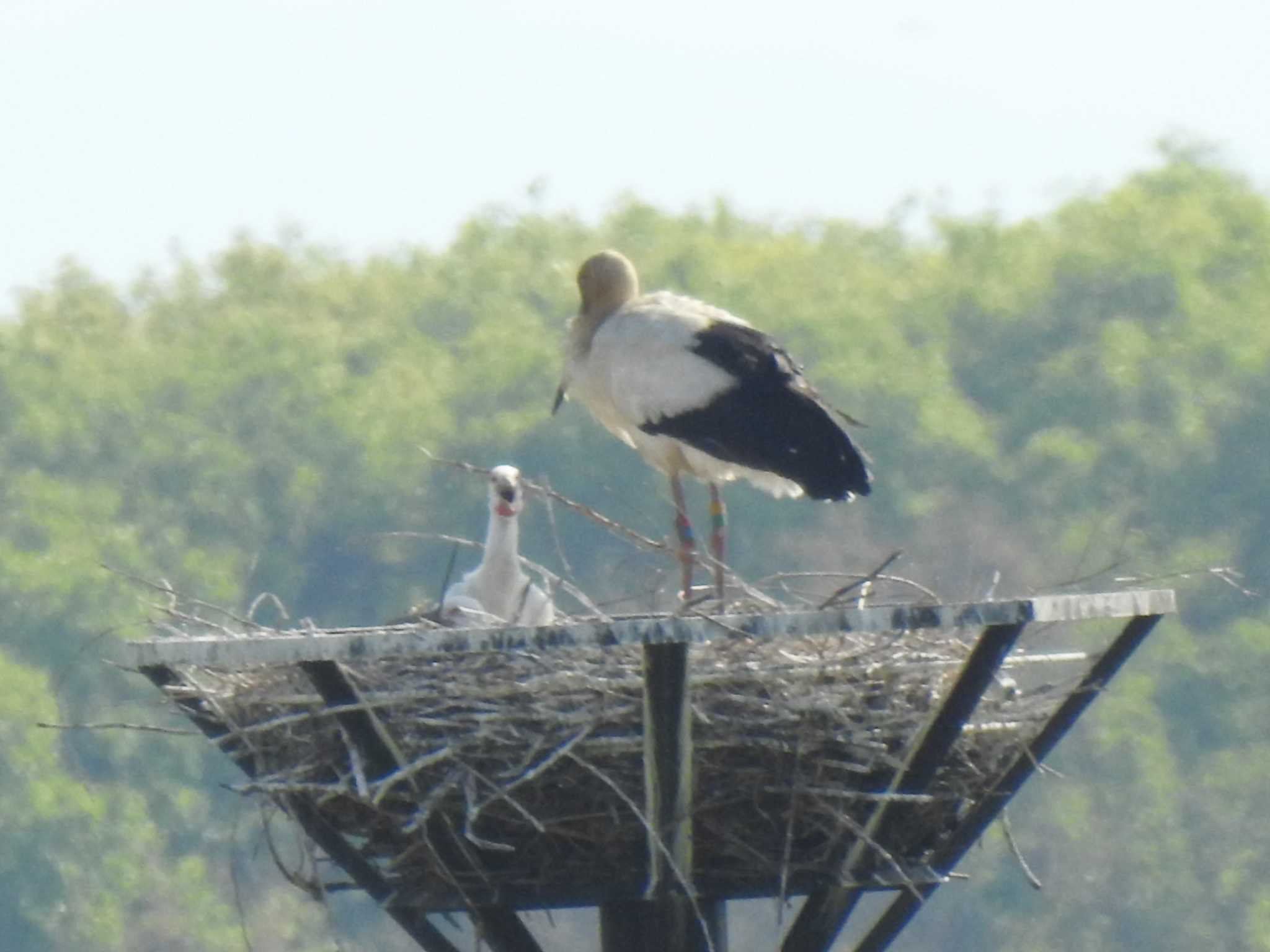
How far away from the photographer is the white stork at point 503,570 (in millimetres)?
7691

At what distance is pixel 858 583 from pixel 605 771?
64cm

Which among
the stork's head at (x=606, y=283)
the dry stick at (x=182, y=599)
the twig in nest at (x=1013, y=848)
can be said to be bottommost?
the dry stick at (x=182, y=599)

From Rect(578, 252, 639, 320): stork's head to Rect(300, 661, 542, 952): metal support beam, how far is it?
3454 mm

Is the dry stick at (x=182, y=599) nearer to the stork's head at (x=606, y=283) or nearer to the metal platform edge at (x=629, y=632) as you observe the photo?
the metal platform edge at (x=629, y=632)

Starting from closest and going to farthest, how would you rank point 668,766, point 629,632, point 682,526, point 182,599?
point 629,632, point 668,766, point 182,599, point 682,526

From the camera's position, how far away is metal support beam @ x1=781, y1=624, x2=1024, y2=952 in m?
5.10

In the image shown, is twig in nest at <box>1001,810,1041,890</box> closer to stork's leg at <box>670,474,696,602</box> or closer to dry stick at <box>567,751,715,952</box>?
dry stick at <box>567,751,715,952</box>

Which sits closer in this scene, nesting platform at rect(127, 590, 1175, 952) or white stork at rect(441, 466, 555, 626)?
nesting platform at rect(127, 590, 1175, 952)

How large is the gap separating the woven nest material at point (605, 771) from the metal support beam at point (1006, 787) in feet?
0.19

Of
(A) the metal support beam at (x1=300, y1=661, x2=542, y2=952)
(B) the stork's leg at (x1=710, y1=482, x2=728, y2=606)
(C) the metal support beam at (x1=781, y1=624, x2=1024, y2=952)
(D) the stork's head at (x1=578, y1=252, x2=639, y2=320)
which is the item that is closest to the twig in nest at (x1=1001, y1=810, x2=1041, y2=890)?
(C) the metal support beam at (x1=781, y1=624, x2=1024, y2=952)

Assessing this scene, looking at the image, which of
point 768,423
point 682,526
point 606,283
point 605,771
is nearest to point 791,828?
point 605,771

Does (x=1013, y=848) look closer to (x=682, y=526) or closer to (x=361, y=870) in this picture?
(x=361, y=870)

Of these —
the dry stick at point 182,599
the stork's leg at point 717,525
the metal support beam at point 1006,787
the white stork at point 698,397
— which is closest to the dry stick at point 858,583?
the metal support beam at point 1006,787

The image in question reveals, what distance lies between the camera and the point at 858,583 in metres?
5.60
